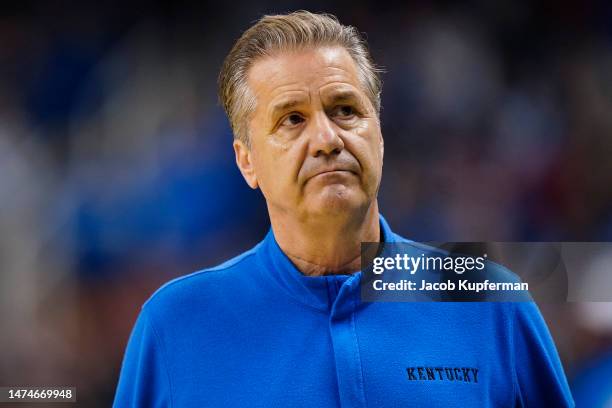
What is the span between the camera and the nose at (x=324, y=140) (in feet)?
4.06

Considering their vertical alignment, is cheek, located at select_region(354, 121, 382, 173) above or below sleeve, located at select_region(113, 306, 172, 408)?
above

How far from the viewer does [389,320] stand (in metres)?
1.25

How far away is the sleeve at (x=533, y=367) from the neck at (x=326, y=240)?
30cm

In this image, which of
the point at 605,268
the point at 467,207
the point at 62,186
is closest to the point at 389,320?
the point at 605,268

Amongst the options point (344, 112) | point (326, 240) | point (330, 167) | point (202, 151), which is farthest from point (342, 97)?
point (202, 151)

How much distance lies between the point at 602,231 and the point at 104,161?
1.71 metres

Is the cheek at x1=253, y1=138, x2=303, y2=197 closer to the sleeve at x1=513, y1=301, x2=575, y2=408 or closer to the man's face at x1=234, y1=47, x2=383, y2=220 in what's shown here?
the man's face at x1=234, y1=47, x2=383, y2=220

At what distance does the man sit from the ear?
0.10 feet

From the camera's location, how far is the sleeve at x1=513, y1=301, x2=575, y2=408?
1275 millimetres

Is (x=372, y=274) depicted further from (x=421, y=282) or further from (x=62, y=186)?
(x=62, y=186)

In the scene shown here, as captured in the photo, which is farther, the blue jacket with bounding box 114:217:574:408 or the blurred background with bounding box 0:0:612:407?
the blurred background with bounding box 0:0:612:407

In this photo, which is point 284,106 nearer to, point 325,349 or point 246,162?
point 246,162

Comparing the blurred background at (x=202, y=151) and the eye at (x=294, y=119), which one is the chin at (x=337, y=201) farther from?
the blurred background at (x=202, y=151)

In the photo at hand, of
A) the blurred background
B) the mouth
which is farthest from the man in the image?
the blurred background
